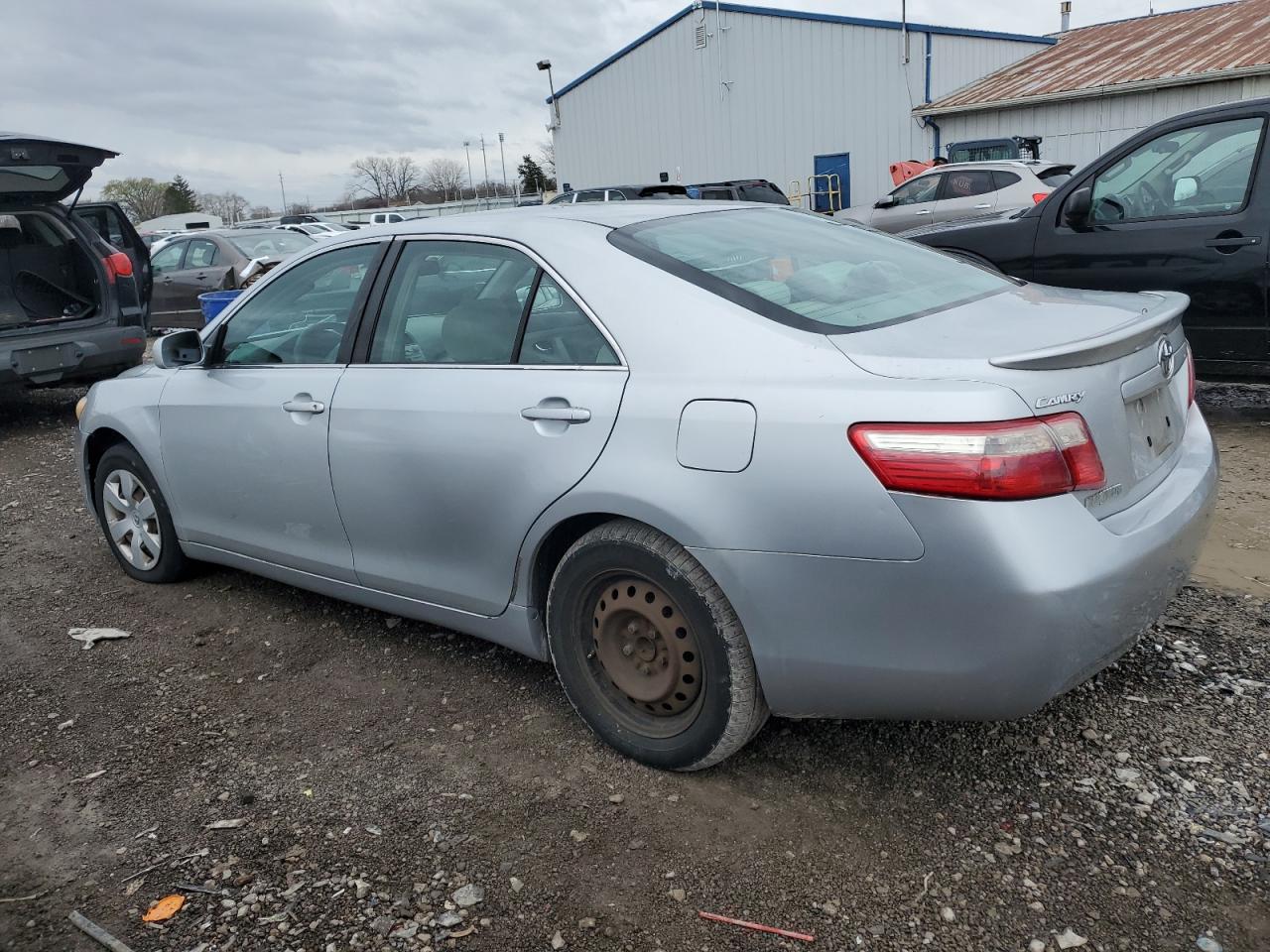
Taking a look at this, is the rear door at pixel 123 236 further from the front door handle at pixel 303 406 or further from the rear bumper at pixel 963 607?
the rear bumper at pixel 963 607

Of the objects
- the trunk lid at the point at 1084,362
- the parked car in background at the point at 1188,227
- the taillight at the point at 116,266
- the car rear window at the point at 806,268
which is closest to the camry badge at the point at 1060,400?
the trunk lid at the point at 1084,362

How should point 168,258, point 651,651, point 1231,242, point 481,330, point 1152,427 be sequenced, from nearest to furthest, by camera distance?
1. point 1152,427
2. point 651,651
3. point 481,330
4. point 1231,242
5. point 168,258

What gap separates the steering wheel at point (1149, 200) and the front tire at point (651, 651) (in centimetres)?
472

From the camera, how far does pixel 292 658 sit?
3.83m

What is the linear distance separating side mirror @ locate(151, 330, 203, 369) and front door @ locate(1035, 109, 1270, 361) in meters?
4.90

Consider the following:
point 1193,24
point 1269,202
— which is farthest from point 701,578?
point 1193,24

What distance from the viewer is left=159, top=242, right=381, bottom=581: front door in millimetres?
3561

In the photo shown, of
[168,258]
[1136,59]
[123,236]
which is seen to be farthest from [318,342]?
[1136,59]

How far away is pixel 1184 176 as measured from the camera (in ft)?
19.1

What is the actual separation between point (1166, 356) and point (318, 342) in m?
2.74

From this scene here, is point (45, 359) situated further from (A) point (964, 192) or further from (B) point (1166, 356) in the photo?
(A) point (964, 192)

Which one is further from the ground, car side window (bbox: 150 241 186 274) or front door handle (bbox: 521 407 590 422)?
car side window (bbox: 150 241 186 274)

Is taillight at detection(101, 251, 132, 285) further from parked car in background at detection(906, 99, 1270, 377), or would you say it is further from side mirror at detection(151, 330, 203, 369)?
parked car in background at detection(906, 99, 1270, 377)

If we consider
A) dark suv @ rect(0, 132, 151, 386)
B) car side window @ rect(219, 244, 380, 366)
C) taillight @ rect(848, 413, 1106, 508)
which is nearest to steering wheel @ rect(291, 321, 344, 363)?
car side window @ rect(219, 244, 380, 366)
